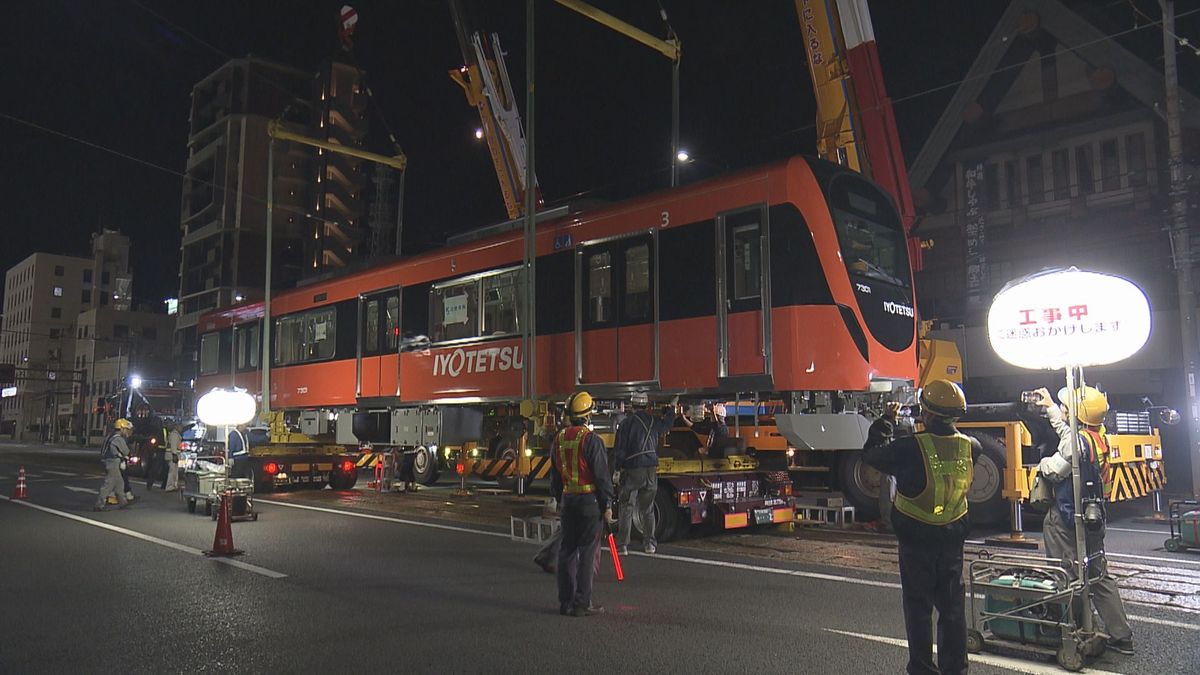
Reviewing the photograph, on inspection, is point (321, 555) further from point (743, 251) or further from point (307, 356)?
point (307, 356)

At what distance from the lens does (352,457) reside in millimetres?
17359

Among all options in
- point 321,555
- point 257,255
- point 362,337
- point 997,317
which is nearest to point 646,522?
point 321,555

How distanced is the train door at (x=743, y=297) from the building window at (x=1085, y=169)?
1732 centimetres

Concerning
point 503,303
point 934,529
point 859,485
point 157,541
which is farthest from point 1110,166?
point 157,541

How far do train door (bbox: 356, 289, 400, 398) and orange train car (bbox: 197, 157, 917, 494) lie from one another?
4 centimetres

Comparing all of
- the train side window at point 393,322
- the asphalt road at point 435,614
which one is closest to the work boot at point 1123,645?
the asphalt road at point 435,614

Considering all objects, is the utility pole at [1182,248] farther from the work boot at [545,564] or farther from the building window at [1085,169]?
the work boot at [545,564]

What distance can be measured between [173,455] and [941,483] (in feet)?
56.7

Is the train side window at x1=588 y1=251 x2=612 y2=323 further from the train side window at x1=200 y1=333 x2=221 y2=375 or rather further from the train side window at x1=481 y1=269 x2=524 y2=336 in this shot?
the train side window at x1=200 y1=333 x2=221 y2=375

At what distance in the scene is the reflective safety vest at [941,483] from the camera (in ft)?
14.0

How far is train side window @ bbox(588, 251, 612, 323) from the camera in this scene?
10.9 m

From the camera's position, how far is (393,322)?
14.6m

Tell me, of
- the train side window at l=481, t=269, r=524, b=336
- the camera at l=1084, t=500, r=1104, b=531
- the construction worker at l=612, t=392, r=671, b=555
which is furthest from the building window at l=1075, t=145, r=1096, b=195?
the camera at l=1084, t=500, r=1104, b=531

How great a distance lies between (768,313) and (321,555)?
5.56 meters
